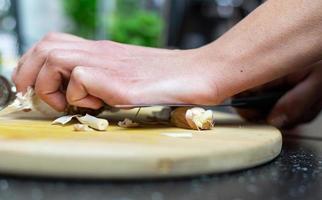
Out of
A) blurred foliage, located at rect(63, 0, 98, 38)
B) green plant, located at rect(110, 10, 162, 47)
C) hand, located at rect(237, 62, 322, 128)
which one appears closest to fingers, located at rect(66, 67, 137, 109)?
hand, located at rect(237, 62, 322, 128)

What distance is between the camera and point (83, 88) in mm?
568

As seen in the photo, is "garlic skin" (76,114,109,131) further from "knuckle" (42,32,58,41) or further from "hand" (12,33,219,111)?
"knuckle" (42,32,58,41)

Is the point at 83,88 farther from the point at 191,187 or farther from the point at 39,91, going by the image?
the point at 191,187

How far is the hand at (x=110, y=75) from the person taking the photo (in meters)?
0.56

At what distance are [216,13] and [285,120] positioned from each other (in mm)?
1668

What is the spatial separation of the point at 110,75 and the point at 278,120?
13.1 inches

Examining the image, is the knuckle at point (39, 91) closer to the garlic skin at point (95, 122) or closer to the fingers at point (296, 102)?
the garlic skin at point (95, 122)

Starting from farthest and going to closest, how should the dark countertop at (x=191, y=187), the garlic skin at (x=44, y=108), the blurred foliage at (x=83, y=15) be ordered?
the blurred foliage at (x=83, y=15)
the garlic skin at (x=44, y=108)
the dark countertop at (x=191, y=187)

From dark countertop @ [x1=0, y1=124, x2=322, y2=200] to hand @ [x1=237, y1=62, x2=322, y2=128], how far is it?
31 centimetres

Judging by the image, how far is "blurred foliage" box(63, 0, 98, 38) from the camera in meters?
3.28

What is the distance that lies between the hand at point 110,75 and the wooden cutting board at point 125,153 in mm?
44

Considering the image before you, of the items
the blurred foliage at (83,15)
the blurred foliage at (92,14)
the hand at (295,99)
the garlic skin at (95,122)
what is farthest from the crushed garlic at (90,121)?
the blurred foliage at (83,15)

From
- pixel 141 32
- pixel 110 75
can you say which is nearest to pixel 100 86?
pixel 110 75

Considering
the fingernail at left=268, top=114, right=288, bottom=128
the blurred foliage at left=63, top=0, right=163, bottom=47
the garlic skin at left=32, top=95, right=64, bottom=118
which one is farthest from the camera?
the blurred foliage at left=63, top=0, right=163, bottom=47
